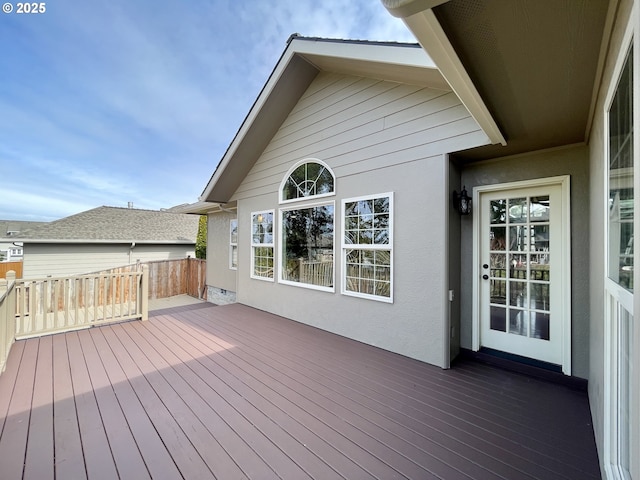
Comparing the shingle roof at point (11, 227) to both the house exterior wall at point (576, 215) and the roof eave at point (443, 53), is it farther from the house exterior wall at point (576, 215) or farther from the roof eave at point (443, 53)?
the house exterior wall at point (576, 215)

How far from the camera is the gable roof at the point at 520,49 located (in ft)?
4.28

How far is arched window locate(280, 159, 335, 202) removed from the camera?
184 inches

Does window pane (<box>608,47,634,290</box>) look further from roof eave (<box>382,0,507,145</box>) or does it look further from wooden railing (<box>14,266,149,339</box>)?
wooden railing (<box>14,266,149,339</box>)

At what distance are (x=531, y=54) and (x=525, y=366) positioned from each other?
129 inches

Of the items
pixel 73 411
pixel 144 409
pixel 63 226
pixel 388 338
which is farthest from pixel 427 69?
pixel 63 226

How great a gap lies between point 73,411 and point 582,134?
5.63 meters

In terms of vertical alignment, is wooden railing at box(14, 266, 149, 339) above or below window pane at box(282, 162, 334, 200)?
below

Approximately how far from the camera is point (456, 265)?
3.55 metres

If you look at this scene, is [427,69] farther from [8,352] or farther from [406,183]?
[8,352]

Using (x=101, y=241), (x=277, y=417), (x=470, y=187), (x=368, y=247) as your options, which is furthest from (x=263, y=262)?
(x=101, y=241)

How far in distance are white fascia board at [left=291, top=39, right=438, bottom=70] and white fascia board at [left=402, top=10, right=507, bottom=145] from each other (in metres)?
0.61

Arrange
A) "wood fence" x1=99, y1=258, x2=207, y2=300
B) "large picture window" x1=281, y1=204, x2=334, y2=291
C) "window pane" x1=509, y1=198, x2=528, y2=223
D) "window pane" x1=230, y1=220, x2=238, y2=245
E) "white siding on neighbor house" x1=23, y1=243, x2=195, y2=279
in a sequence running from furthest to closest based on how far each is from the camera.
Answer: "white siding on neighbor house" x1=23, y1=243, x2=195, y2=279 → "wood fence" x1=99, y1=258, x2=207, y2=300 → "window pane" x1=230, y1=220, x2=238, y2=245 → "large picture window" x1=281, y1=204, x2=334, y2=291 → "window pane" x1=509, y1=198, x2=528, y2=223

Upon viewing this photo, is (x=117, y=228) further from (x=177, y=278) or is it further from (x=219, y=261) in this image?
(x=219, y=261)

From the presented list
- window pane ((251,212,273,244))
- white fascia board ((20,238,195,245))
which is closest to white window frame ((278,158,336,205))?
window pane ((251,212,273,244))
